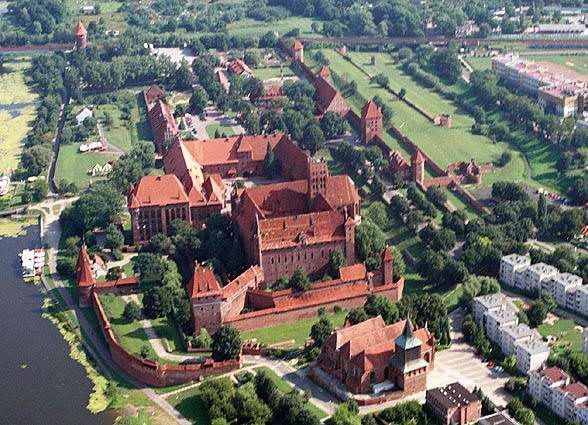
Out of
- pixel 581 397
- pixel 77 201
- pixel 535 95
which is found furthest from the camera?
pixel 535 95

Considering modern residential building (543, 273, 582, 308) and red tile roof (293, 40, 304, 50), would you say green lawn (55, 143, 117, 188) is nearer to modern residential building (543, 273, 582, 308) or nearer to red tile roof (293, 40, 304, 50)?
red tile roof (293, 40, 304, 50)

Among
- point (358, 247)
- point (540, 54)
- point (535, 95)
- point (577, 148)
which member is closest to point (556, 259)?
point (358, 247)

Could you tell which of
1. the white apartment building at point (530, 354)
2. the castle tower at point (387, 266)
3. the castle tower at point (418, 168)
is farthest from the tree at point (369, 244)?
the castle tower at point (418, 168)

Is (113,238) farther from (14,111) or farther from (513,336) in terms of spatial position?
(14,111)

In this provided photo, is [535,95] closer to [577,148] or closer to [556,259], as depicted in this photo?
[577,148]

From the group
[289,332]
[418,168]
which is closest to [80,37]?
[418,168]
